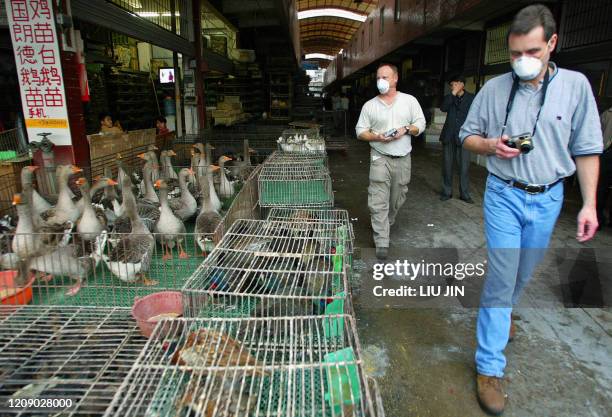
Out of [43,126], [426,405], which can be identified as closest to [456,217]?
[426,405]

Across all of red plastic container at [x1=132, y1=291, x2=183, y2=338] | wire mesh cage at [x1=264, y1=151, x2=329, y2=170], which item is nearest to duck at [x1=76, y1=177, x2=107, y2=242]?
red plastic container at [x1=132, y1=291, x2=183, y2=338]

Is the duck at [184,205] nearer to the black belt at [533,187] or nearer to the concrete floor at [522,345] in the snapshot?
the concrete floor at [522,345]

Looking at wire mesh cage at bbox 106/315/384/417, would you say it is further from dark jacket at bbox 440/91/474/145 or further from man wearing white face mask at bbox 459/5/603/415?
dark jacket at bbox 440/91/474/145

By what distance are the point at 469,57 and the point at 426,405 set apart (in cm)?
1084

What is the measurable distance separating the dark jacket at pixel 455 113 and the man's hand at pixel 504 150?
4629 mm

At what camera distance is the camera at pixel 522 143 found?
7.57ft

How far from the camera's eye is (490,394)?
245 centimetres

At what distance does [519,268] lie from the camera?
8.80 ft

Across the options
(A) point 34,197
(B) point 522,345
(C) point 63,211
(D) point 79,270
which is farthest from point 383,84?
(A) point 34,197

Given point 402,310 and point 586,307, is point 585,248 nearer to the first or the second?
point 586,307

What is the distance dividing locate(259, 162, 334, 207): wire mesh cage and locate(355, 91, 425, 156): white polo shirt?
760 millimetres

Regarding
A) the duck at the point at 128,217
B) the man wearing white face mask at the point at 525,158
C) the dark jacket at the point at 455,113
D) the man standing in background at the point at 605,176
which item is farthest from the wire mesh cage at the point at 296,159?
the man standing in background at the point at 605,176

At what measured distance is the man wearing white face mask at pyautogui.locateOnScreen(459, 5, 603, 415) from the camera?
2.32 metres

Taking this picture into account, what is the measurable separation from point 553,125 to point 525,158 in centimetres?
24
